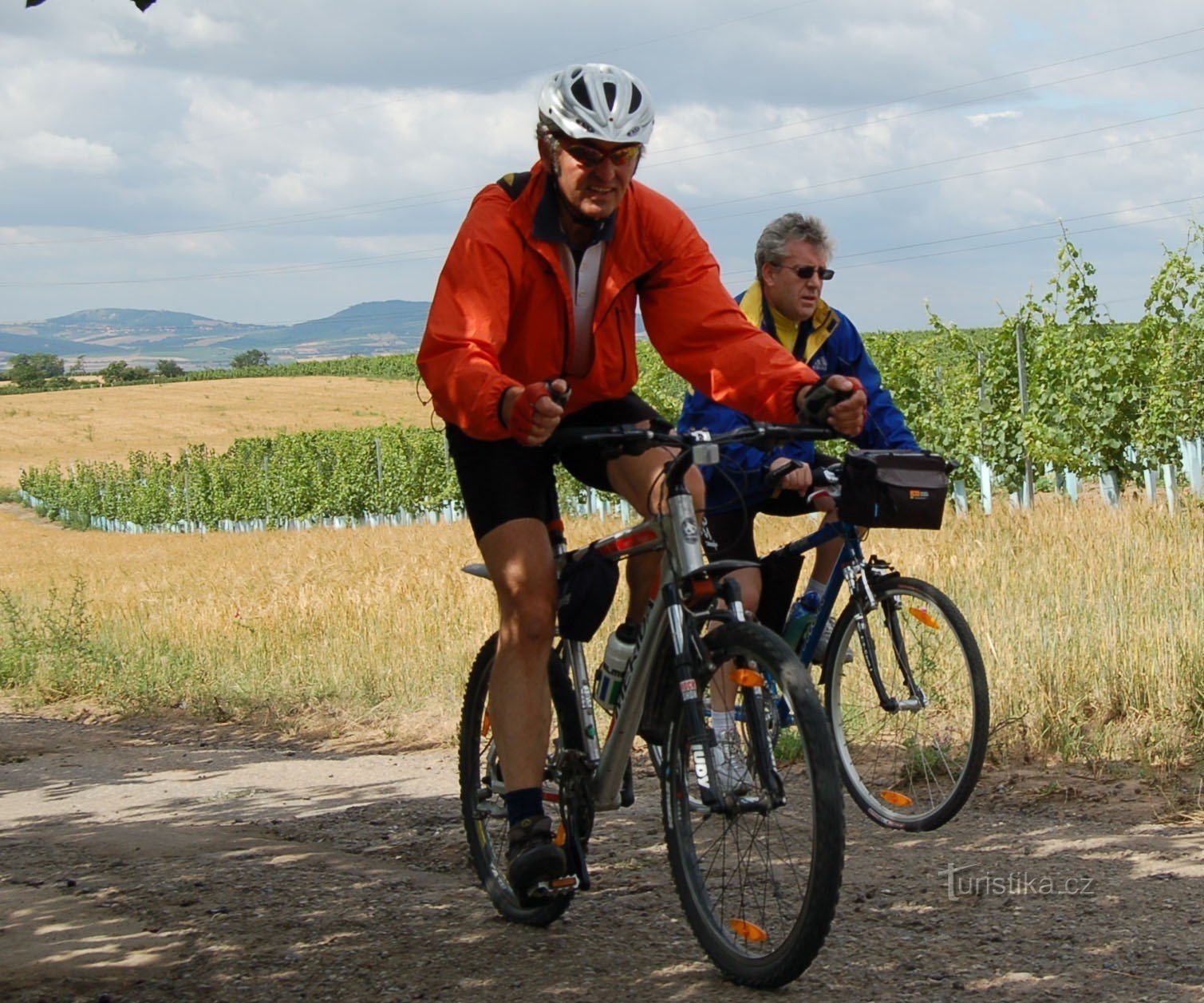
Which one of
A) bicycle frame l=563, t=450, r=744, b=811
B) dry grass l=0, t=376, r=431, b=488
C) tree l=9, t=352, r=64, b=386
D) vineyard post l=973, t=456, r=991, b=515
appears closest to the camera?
bicycle frame l=563, t=450, r=744, b=811

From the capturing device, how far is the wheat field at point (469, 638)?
666cm

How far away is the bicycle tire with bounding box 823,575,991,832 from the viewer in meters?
5.55

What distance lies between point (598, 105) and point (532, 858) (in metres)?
1.89

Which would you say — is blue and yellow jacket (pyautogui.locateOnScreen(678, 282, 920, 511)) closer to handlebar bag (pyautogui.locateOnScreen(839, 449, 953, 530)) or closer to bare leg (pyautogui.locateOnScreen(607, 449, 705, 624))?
handlebar bag (pyautogui.locateOnScreen(839, 449, 953, 530))

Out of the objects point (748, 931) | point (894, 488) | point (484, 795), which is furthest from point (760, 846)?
point (894, 488)

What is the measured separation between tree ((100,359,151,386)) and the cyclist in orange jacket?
506 feet

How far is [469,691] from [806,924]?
5.54 feet

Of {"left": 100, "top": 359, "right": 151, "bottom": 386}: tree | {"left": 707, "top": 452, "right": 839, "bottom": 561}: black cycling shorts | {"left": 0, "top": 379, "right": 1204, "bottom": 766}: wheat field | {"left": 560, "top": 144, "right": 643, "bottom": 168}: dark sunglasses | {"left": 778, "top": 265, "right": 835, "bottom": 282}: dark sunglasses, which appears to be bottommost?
{"left": 0, "top": 379, "right": 1204, "bottom": 766}: wheat field

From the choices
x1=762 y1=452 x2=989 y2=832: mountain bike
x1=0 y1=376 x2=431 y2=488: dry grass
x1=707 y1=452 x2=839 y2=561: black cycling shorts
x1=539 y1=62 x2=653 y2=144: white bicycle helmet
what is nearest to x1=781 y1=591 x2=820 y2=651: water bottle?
x1=762 y1=452 x2=989 y2=832: mountain bike

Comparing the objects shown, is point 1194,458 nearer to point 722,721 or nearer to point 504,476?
point 504,476

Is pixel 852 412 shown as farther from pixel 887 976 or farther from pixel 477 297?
pixel 887 976

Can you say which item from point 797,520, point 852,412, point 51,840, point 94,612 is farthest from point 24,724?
point 797,520

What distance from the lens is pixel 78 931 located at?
15.0 feet

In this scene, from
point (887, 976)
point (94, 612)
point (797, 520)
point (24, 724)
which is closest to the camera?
point (887, 976)
